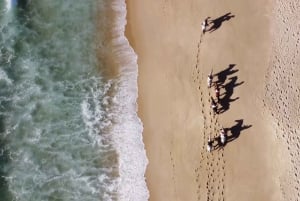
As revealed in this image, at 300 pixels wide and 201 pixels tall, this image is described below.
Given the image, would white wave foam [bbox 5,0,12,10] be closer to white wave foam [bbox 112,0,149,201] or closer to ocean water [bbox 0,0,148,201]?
ocean water [bbox 0,0,148,201]

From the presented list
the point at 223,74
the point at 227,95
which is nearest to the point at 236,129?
the point at 227,95

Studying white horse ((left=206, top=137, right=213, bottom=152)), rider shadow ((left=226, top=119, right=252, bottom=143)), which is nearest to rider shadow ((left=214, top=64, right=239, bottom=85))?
rider shadow ((left=226, top=119, right=252, bottom=143))

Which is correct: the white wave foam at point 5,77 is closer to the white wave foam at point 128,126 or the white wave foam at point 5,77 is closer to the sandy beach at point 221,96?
the white wave foam at point 128,126

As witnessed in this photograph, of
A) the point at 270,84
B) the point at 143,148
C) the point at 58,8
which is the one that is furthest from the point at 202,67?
the point at 58,8

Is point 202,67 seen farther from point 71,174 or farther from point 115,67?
point 71,174

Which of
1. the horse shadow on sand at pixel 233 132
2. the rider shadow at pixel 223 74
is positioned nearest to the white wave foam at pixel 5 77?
the rider shadow at pixel 223 74

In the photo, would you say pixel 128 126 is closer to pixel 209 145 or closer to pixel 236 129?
pixel 209 145

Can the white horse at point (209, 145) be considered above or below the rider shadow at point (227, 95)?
below

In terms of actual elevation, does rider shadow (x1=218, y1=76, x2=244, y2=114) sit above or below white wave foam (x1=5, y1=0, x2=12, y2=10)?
below
